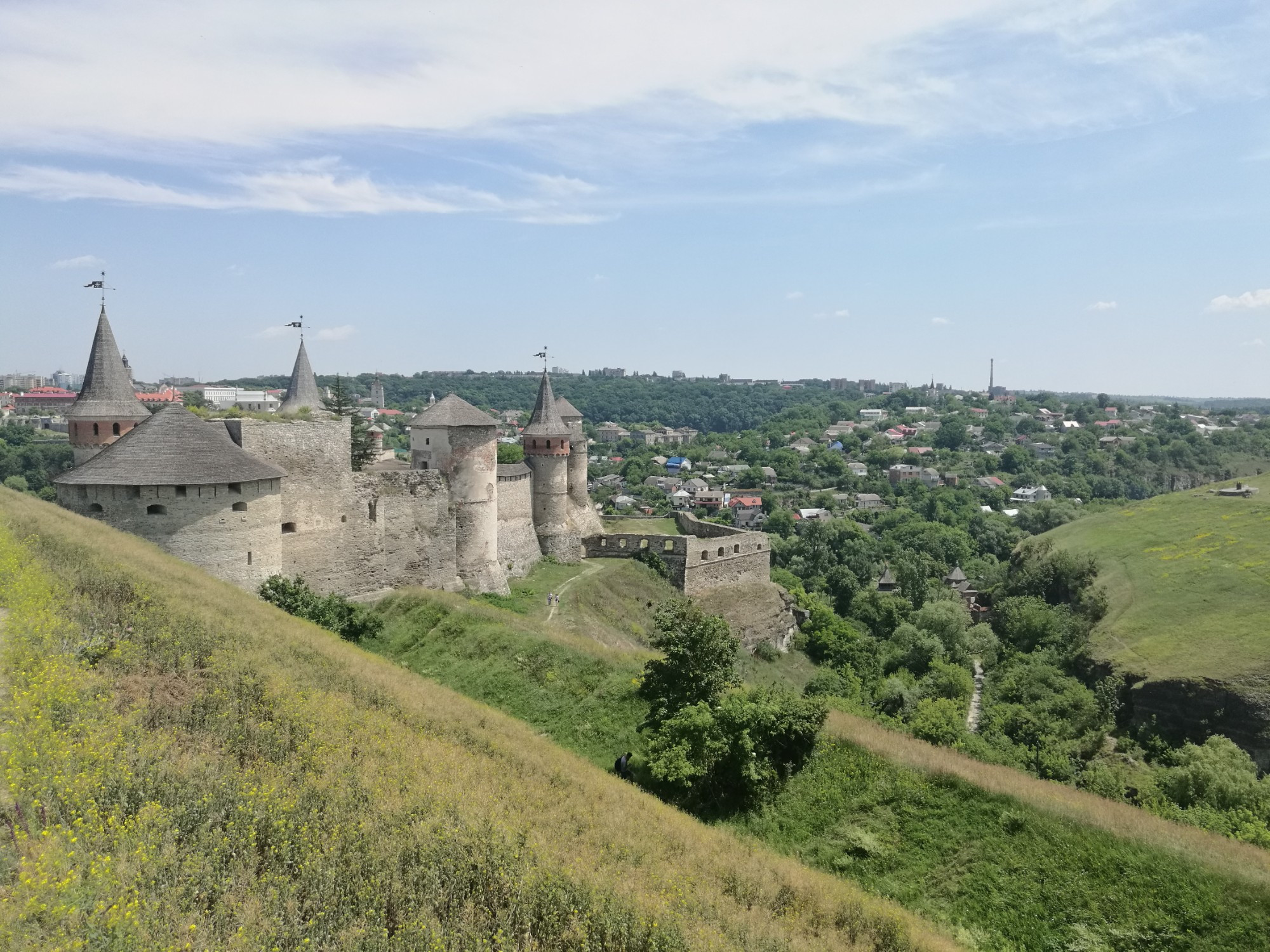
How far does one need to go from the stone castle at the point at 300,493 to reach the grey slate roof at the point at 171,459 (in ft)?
0.12

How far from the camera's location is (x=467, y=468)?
31.6 m

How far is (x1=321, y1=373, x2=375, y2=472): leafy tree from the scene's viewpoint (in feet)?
149

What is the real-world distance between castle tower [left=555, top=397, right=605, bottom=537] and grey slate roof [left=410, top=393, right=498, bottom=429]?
9.09 metres

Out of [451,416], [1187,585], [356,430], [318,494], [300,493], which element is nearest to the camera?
[300,493]

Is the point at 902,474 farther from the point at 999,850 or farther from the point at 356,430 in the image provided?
the point at 999,850

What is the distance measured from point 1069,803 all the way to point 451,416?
79.9 feet

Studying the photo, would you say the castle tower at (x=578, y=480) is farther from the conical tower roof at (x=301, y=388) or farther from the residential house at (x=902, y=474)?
the residential house at (x=902, y=474)

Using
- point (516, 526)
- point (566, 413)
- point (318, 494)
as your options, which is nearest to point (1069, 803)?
point (318, 494)

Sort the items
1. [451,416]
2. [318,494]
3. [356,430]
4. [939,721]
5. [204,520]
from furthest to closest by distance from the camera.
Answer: [356,430]
[939,721]
[451,416]
[318,494]
[204,520]

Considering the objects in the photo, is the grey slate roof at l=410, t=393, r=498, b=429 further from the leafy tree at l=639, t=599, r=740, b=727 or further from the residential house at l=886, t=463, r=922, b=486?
the residential house at l=886, t=463, r=922, b=486

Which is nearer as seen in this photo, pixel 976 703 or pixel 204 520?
pixel 204 520

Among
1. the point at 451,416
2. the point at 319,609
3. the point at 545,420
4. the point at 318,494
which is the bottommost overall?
the point at 319,609

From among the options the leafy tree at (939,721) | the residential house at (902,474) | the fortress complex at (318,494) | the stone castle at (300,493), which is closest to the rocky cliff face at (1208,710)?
the leafy tree at (939,721)

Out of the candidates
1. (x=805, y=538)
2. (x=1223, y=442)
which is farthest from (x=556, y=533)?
(x=1223, y=442)
